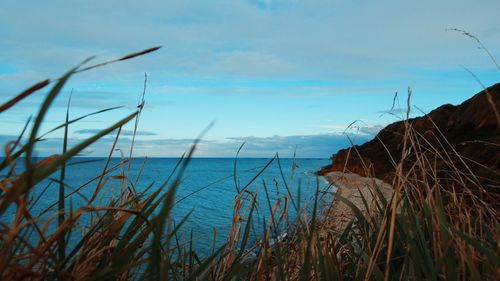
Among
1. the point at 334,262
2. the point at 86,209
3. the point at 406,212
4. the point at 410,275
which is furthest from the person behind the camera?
the point at 406,212

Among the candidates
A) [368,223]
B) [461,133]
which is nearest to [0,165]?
[368,223]

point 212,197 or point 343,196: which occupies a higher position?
point 343,196

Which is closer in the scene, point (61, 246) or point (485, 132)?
point (61, 246)

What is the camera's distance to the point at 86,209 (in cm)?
130

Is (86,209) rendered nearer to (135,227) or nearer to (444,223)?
(135,227)

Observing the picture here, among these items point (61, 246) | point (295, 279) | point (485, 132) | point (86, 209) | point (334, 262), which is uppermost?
point (485, 132)

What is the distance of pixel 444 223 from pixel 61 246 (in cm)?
139

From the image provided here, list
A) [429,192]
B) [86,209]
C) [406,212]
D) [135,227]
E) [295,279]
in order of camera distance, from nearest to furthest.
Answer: [86,209] < [135,227] < [429,192] < [406,212] < [295,279]

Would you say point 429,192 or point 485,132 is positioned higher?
point 485,132

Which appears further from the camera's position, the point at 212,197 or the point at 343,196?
the point at 212,197

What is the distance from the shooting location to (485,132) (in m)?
31.1

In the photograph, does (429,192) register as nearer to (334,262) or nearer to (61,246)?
(334,262)

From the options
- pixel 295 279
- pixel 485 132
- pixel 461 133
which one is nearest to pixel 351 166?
pixel 461 133

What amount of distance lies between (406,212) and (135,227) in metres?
1.43
